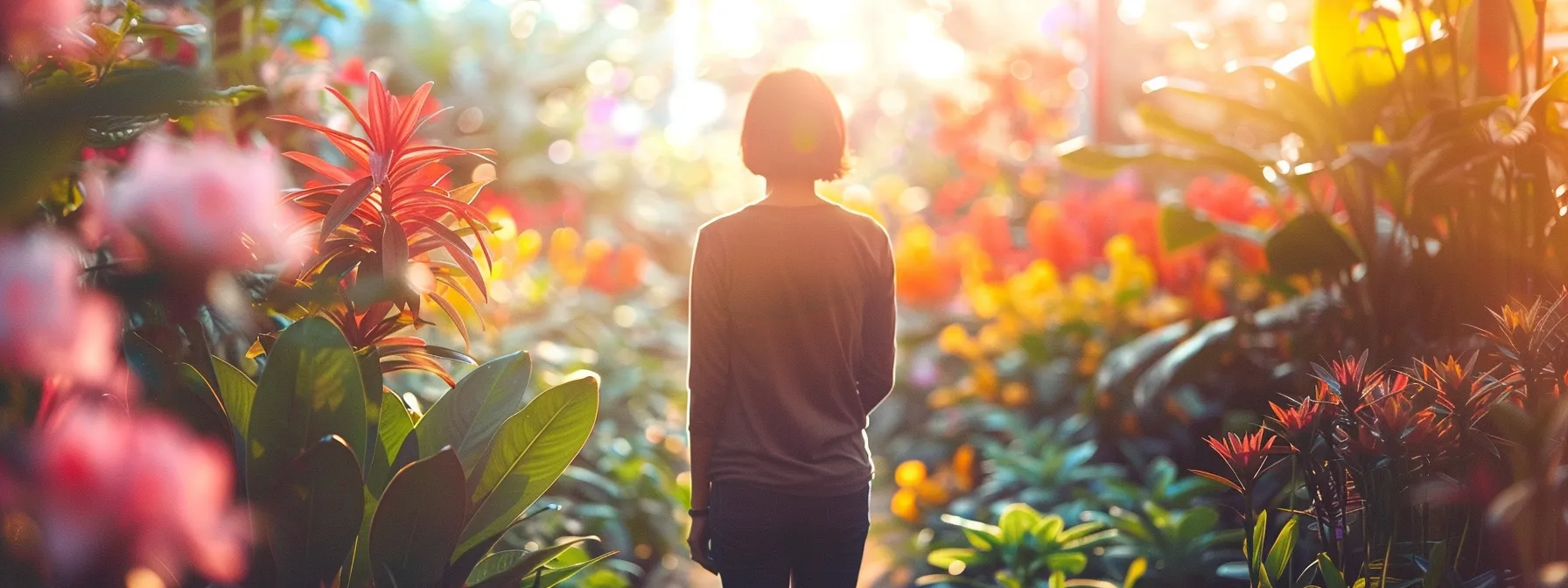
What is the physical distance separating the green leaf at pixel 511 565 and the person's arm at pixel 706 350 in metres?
0.33

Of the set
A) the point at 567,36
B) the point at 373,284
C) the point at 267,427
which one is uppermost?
the point at 567,36

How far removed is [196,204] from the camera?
0.82 meters

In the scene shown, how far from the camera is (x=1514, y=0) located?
96.7 inches

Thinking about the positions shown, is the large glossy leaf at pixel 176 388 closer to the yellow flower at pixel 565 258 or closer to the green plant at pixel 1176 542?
the green plant at pixel 1176 542

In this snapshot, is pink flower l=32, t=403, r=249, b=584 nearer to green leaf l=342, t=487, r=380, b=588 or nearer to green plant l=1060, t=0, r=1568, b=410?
green leaf l=342, t=487, r=380, b=588

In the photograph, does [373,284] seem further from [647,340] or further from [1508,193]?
[647,340]

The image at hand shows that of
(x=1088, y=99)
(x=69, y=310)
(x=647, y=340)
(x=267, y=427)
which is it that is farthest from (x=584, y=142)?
(x=69, y=310)

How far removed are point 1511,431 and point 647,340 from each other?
14.0ft

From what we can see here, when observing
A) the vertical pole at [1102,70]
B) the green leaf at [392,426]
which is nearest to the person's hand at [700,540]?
the green leaf at [392,426]

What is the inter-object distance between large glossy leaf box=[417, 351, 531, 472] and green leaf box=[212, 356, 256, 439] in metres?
0.22

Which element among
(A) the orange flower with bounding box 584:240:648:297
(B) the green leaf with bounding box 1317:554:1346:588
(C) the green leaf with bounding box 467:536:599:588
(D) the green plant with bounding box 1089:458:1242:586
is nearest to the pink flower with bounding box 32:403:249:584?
(C) the green leaf with bounding box 467:536:599:588

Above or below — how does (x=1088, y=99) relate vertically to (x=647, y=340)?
above

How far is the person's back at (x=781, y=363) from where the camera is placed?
1732 millimetres

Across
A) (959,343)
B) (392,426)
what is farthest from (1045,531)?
(959,343)
